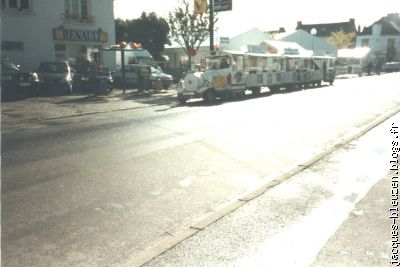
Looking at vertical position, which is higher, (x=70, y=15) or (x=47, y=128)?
(x=70, y=15)

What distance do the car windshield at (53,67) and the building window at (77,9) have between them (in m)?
7.18

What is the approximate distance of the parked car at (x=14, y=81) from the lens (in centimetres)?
2294

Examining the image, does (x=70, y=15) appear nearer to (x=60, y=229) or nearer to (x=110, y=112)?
(x=110, y=112)

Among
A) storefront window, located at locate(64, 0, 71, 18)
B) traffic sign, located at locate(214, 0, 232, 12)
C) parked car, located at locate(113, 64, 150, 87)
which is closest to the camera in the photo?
traffic sign, located at locate(214, 0, 232, 12)

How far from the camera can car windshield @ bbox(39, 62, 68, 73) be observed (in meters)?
25.2

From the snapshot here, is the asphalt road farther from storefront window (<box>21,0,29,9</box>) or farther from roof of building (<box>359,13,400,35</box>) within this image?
roof of building (<box>359,13,400,35</box>)

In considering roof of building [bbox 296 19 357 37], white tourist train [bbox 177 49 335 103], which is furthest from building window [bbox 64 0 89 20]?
roof of building [bbox 296 19 357 37]

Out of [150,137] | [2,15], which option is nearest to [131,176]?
[150,137]

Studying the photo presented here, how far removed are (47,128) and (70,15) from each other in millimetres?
20343

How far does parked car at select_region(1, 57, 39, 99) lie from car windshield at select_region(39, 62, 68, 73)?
1255 mm

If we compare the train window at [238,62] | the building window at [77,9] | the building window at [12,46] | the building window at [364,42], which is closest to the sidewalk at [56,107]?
the train window at [238,62]

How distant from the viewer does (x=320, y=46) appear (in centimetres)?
6831

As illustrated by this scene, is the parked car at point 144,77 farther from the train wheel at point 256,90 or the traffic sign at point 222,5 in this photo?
the train wheel at point 256,90

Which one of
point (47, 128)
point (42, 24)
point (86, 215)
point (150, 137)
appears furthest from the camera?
point (42, 24)
